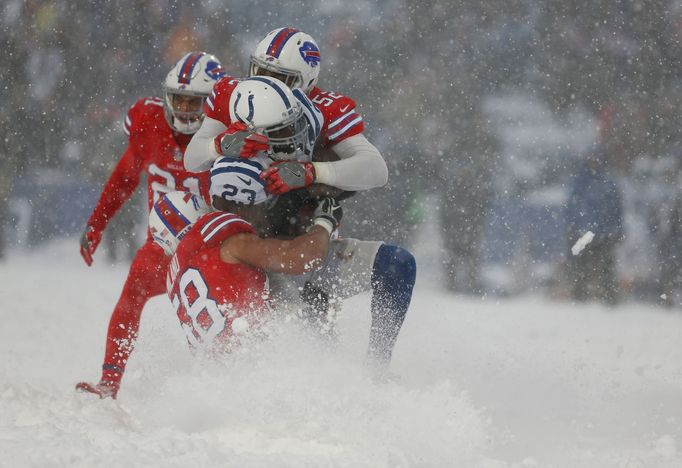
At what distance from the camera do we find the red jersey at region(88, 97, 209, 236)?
4504 mm

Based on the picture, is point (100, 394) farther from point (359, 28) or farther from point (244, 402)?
point (359, 28)

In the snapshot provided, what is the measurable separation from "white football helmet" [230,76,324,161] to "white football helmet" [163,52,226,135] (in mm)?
910

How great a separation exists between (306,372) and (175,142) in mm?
1678

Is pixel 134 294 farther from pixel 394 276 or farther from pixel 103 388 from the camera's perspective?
pixel 394 276

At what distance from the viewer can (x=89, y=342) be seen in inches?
243

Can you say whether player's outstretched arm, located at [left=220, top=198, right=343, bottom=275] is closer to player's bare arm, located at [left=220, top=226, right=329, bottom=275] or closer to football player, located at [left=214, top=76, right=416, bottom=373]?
player's bare arm, located at [left=220, top=226, right=329, bottom=275]

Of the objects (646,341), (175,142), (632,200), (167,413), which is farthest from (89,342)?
(632,200)

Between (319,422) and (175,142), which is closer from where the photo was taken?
(319,422)

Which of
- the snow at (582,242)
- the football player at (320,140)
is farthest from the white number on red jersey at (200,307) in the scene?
the snow at (582,242)

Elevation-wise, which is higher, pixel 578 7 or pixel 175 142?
pixel 578 7

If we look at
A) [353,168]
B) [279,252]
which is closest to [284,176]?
[279,252]

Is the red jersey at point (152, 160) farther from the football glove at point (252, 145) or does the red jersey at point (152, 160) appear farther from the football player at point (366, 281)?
the football glove at point (252, 145)

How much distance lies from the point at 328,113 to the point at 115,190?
155 centimetres

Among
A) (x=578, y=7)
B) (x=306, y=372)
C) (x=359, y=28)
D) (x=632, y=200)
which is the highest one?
(x=578, y=7)
